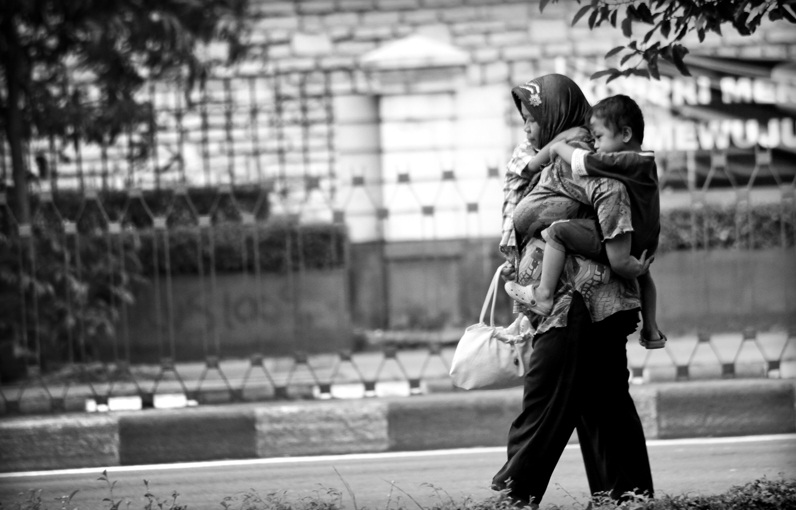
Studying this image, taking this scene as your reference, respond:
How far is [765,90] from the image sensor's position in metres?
11.5

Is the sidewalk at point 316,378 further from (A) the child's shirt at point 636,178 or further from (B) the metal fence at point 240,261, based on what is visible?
(A) the child's shirt at point 636,178

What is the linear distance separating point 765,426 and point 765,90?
19.4 ft

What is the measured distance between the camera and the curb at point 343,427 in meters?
6.44

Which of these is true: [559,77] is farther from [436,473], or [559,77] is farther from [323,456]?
[323,456]

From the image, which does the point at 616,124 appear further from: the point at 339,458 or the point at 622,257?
the point at 339,458

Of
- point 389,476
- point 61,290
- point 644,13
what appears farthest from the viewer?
point 61,290

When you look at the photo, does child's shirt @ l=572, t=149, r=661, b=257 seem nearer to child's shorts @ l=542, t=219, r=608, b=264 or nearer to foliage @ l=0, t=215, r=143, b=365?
child's shorts @ l=542, t=219, r=608, b=264

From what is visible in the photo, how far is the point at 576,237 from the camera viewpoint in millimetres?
4031

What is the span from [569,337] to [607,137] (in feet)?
2.36

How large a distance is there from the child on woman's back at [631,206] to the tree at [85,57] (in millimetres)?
5331

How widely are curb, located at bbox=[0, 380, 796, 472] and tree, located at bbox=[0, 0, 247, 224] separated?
2.58m

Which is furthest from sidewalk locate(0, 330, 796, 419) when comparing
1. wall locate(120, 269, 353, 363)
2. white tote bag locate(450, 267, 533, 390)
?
white tote bag locate(450, 267, 533, 390)

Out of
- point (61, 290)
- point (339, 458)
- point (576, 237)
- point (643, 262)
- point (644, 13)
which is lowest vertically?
point (339, 458)

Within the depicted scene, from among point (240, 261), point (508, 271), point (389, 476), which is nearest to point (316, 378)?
point (389, 476)
